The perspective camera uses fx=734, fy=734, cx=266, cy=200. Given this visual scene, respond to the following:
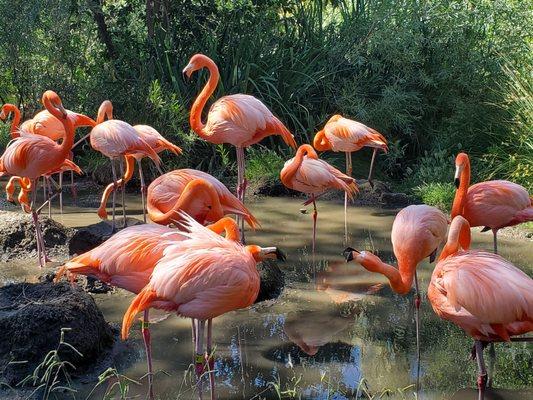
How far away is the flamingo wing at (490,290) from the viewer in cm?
326

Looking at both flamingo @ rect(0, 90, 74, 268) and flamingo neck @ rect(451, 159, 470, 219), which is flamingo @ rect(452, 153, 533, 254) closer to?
flamingo neck @ rect(451, 159, 470, 219)

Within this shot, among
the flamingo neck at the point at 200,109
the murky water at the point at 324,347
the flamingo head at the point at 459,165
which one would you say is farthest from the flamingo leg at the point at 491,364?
the flamingo neck at the point at 200,109

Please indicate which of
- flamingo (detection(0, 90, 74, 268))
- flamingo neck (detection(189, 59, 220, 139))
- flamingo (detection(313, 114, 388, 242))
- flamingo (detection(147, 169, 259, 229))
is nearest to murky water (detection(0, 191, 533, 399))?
flamingo (detection(0, 90, 74, 268))

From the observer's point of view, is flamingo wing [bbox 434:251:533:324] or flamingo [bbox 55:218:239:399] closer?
flamingo wing [bbox 434:251:533:324]

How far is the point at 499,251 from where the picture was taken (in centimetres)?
611

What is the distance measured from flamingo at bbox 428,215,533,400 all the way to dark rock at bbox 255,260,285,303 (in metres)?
1.61

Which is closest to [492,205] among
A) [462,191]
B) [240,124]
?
[462,191]

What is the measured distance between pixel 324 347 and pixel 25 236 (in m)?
3.06

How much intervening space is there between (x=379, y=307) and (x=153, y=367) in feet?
5.37

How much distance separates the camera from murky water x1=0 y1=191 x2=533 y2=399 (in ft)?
12.0

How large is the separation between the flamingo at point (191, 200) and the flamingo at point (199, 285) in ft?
3.16

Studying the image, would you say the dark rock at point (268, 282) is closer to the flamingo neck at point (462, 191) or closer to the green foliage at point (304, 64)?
the flamingo neck at point (462, 191)

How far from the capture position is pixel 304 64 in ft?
32.4

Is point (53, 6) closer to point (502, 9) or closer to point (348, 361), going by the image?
point (502, 9)
